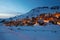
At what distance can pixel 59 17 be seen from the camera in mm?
23000

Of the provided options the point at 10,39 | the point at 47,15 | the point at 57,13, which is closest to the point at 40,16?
the point at 47,15

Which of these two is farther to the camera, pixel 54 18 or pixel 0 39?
pixel 54 18

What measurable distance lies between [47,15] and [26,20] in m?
3.42

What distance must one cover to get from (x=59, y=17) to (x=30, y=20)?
178 inches

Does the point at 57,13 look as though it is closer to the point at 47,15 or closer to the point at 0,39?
the point at 47,15

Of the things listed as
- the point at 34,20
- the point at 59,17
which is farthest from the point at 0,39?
the point at 59,17

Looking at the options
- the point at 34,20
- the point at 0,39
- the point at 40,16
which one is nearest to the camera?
the point at 0,39

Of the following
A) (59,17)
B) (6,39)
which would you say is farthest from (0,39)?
(59,17)

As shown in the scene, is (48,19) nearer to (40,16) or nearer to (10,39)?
(40,16)

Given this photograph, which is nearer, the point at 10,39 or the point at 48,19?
the point at 10,39

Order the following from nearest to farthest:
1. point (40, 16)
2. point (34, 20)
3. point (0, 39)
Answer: point (0, 39)
point (34, 20)
point (40, 16)

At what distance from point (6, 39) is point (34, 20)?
16418 millimetres

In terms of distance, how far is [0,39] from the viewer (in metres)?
5.91

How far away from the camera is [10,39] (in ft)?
20.2
